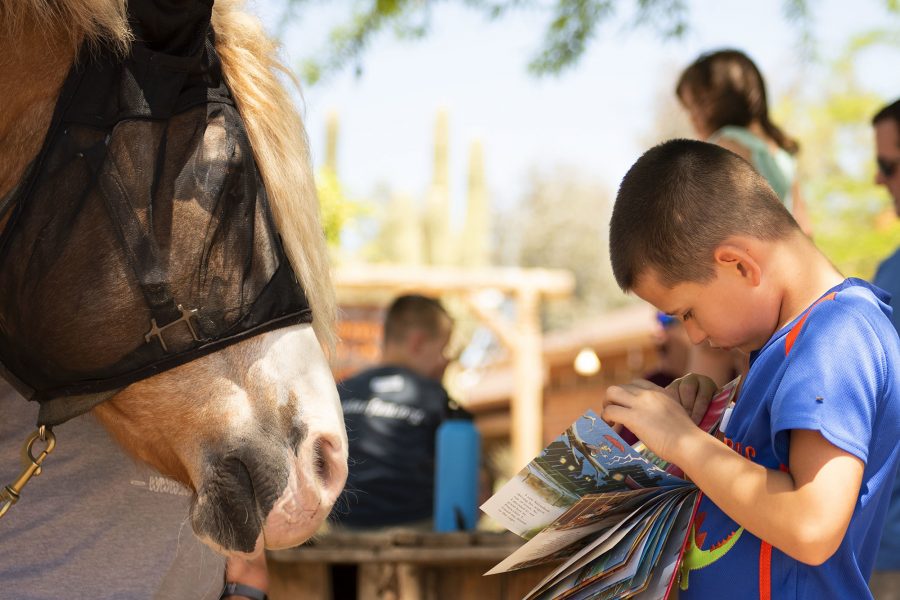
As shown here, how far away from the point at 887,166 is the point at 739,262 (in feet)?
6.27

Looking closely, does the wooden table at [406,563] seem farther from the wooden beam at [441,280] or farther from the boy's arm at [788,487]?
the wooden beam at [441,280]

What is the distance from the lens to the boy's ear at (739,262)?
5.00ft

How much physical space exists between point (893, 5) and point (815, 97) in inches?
543

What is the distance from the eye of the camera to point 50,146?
4.44 ft

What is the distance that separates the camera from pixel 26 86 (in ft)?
4.57

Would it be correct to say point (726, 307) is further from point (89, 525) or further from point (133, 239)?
point (89, 525)

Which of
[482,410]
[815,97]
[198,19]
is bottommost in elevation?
[482,410]

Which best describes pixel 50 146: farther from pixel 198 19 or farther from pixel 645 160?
pixel 645 160

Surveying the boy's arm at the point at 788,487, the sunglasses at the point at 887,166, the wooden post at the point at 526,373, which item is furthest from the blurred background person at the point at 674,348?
the wooden post at the point at 526,373

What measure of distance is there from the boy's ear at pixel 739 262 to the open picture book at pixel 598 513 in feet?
1.02

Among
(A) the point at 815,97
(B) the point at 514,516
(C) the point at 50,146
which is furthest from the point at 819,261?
(A) the point at 815,97

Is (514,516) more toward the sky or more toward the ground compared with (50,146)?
more toward the ground

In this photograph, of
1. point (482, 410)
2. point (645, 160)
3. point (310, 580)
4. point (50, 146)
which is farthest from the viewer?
point (482, 410)

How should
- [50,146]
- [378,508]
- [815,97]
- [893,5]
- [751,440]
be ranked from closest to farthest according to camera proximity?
[50,146]
[751,440]
[378,508]
[893,5]
[815,97]
